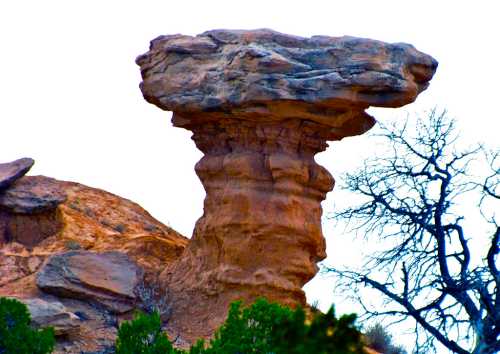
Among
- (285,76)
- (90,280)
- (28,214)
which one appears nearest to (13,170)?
(28,214)

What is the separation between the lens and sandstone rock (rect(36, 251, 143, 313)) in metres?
22.2

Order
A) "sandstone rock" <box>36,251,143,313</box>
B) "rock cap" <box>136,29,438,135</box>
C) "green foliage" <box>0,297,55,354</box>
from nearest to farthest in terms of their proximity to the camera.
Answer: "green foliage" <box>0,297,55,354</box>
"rock cap" <box>136,29,438,135</box>
"sandstone rock" <box>36,251,143,313</box>

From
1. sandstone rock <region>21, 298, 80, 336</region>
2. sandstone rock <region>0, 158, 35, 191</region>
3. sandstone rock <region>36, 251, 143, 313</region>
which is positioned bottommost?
sandstone rock <region>21, 298, 80, 336</region>

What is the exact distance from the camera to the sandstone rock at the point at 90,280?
2223cm

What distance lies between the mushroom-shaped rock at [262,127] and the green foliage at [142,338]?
3.40 meters

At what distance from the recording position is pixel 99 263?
22703 millimetres

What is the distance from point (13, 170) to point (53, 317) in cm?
404

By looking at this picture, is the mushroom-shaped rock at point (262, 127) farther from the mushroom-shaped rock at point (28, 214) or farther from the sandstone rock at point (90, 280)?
the mushroom-shaped rock at point (28, 214)

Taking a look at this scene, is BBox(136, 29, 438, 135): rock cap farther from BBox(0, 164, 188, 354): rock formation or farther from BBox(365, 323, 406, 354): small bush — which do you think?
BBox(365, 323, 406, 354): small bush

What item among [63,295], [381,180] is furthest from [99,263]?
[381,180]

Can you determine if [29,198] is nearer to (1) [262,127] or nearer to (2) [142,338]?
(1) [262,127]

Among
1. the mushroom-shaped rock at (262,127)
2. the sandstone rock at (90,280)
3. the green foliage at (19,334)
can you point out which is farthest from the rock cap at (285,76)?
the green foliage at (19,334)

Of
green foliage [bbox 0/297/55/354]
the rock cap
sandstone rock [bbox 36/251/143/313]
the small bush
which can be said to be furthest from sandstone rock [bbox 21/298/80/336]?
the small bush

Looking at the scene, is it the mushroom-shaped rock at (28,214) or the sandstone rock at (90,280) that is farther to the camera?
the mushroom-shaped rock at (28,214)
